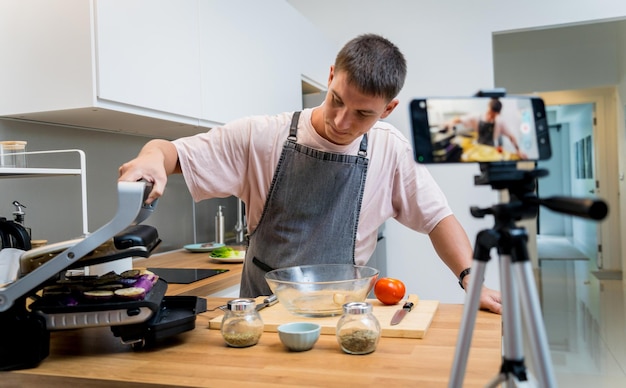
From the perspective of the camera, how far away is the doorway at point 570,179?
8.04 m

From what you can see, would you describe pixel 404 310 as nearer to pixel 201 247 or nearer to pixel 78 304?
pixel 78 304

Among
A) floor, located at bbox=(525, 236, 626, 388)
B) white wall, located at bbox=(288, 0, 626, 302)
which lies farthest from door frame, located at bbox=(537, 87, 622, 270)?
white wall, located at bbox=(288, 0, 626, 302)

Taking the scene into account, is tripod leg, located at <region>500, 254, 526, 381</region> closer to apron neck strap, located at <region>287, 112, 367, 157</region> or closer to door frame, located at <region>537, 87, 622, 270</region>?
apron neck strap, located at <region>287, 112, 367, 157</region>

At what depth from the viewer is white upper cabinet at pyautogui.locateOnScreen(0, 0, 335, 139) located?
5.83ft

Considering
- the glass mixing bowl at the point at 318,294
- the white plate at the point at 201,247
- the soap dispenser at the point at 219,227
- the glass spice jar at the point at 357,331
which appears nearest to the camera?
the glass spice jar at the point at 357,331

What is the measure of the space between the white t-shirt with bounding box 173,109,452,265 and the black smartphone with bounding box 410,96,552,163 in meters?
0.89

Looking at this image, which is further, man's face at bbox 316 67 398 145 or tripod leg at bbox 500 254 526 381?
man's face at bbox 316 67 398 145

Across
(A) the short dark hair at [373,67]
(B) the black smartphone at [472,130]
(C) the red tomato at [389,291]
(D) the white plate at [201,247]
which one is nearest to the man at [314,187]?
(A) the short dark hair at [373,67]

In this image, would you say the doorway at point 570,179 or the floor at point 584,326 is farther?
the doorway at point 570,179

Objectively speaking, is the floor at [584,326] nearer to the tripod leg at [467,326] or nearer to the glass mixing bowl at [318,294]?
the glass mixing bowl at [318,294]

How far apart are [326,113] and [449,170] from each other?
259cm

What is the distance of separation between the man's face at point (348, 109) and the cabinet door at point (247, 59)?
1002 millimetres

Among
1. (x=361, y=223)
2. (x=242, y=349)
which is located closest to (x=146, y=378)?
(x=242, y=349)

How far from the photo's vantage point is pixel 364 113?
139cm
